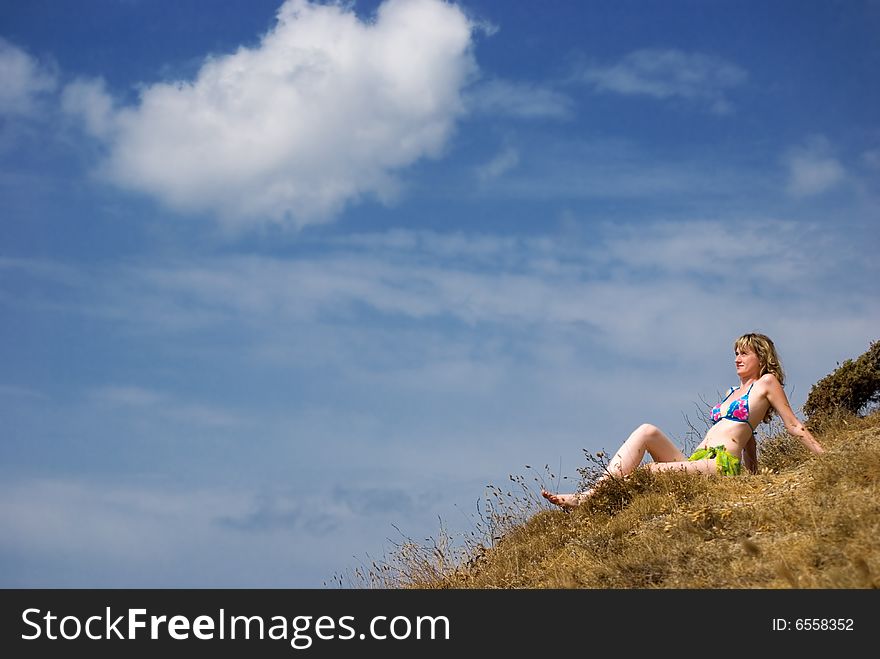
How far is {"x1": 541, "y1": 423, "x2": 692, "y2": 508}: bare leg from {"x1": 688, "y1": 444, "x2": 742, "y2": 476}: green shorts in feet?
0.82

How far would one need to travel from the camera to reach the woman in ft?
35.0

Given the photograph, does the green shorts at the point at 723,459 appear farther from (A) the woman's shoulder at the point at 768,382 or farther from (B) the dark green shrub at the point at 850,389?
(B) the dark green shrub at the point at 850,389

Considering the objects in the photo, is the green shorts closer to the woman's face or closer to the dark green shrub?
the woman's face

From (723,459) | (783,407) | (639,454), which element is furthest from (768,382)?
(639,454)

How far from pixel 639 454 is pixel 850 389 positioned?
4.61 metres

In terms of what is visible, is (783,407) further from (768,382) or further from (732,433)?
(732,433)

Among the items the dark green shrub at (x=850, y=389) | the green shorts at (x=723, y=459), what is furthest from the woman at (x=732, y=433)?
the dark green shrub at (x=850, y=389)

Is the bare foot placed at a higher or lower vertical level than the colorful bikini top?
lower

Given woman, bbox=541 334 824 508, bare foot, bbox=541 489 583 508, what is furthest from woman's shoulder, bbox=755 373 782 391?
bare foot, bbox=541 489 583 508

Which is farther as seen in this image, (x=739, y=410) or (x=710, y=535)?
(x=739, y=410)

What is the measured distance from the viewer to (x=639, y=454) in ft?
35.5

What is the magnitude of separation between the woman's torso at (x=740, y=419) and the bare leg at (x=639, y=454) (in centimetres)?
53
